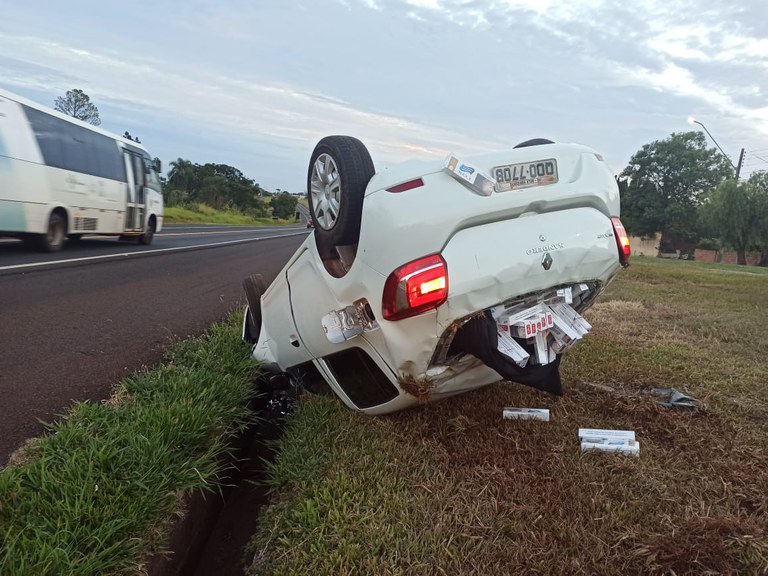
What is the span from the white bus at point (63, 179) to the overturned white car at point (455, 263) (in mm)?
9406

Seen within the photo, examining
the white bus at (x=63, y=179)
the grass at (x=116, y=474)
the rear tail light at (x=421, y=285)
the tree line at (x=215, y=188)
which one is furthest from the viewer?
the tree line at (x=215, y=188)

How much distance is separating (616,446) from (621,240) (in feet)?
3.62

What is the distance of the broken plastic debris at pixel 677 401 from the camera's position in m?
3.84

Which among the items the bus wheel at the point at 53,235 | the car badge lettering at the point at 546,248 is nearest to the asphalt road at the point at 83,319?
the bus wheel at the point at 53,235

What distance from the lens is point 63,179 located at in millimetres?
11914

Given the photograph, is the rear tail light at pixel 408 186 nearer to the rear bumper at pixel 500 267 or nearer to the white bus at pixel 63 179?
the rear bumper at pixel 500 267

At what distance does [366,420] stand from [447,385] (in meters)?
0.69

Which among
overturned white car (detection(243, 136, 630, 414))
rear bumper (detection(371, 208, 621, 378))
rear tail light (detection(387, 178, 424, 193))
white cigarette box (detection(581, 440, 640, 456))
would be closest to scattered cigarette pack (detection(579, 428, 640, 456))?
white cigarette box (detection(581, 440, 640, 456))

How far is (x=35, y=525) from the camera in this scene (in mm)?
2270

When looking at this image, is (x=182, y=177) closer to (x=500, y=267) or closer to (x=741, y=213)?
(x=741, y=213)

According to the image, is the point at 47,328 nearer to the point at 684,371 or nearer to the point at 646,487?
the point at 646,487

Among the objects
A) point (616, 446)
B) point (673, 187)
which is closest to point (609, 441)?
point (616, 446)

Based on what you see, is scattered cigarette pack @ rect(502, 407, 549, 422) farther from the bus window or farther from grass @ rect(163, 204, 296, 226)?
grass @ rect(163, 204, 296, 226)

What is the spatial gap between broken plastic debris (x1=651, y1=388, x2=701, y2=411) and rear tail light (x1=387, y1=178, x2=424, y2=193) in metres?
2.35
